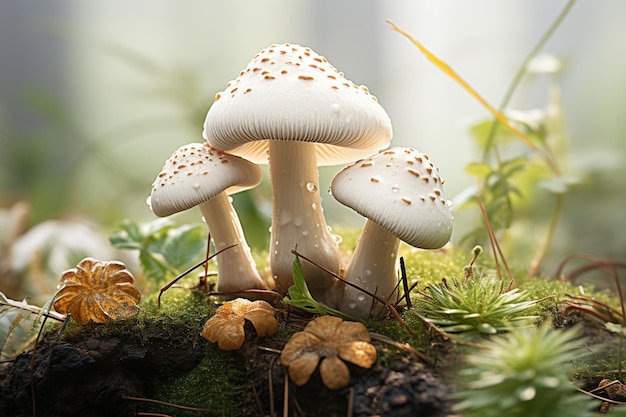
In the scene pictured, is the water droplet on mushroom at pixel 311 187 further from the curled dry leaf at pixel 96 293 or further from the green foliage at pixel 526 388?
the green foliage at pixel 526 388

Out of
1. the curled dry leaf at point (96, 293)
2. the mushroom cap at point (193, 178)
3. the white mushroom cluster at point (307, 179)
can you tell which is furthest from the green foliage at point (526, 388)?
the curled dry leaf at point (96, 293)

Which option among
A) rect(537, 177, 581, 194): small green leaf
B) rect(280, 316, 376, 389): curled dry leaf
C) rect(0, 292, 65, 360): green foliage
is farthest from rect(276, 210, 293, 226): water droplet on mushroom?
rect(537, 177, 581, 194): small green leaf

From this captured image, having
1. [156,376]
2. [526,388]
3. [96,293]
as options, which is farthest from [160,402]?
[526,388]

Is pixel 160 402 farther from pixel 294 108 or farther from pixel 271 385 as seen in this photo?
pixel 294 108

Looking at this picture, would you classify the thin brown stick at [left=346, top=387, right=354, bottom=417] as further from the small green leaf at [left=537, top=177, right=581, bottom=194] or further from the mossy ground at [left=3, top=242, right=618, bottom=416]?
the small green leaf at [left=537, top=177, right=581, bottom=194]

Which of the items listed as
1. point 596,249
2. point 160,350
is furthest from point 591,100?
point 160,350
